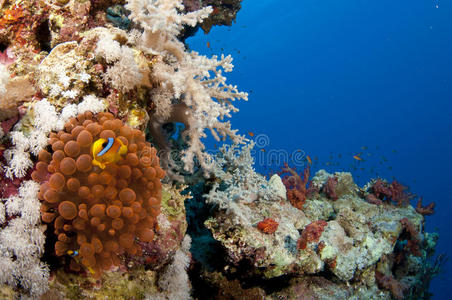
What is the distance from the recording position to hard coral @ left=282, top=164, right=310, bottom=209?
587 centimetres

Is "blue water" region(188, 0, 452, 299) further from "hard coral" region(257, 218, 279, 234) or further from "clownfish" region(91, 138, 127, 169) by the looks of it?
"clownfish" region(91, 138, 127, 169)

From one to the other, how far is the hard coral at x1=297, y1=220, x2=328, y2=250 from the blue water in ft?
192

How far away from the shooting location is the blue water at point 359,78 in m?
64.0

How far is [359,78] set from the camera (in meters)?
77.1

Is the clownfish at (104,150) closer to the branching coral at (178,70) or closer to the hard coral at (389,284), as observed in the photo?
the branching coral at (178,70)

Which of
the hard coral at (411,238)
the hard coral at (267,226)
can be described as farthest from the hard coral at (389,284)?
the hard coral at (267,226)

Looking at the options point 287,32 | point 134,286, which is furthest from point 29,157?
point 287,32

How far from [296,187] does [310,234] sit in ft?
6.28

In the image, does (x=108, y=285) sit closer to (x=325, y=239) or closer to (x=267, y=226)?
(x=267, y=226)

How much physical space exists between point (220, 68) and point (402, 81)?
8749 centimetres

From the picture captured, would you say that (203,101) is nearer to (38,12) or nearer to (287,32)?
(38,12)

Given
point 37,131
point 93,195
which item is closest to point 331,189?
point 93,195

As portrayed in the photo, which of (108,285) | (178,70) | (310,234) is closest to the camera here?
(108,285)

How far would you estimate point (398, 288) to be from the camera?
19.7ft
